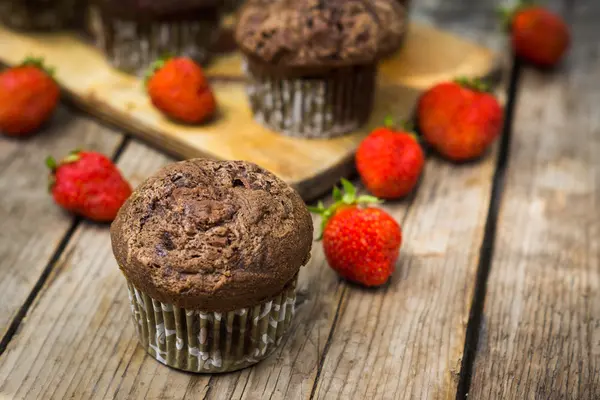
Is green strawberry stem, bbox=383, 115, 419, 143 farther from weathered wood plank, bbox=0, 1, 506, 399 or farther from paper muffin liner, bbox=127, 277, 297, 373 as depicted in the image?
paper muffin liner, bbox=127, 277, 297, 373

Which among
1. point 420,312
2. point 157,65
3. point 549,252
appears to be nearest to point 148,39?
point 157,65

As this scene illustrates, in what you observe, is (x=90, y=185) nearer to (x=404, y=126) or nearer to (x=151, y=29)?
(x=151, y=29)

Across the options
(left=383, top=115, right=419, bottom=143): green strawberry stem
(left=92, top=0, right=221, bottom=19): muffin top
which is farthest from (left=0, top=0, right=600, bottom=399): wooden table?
(left=92, top=0, right=221, bottom=19): muffin top

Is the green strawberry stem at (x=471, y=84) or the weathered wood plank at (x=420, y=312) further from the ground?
the green strawberry stem at (x=471, y=84)

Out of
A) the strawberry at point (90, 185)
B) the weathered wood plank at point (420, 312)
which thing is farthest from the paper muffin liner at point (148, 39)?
the weathered wood plank at point (420, 312)

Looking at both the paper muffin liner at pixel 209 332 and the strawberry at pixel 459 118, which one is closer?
the paper muffin liner at pixel 209 332

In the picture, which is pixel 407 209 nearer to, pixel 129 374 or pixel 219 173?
pixel 219 173

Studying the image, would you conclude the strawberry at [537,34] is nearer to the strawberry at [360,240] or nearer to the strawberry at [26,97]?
the strawberry at [360,240]
